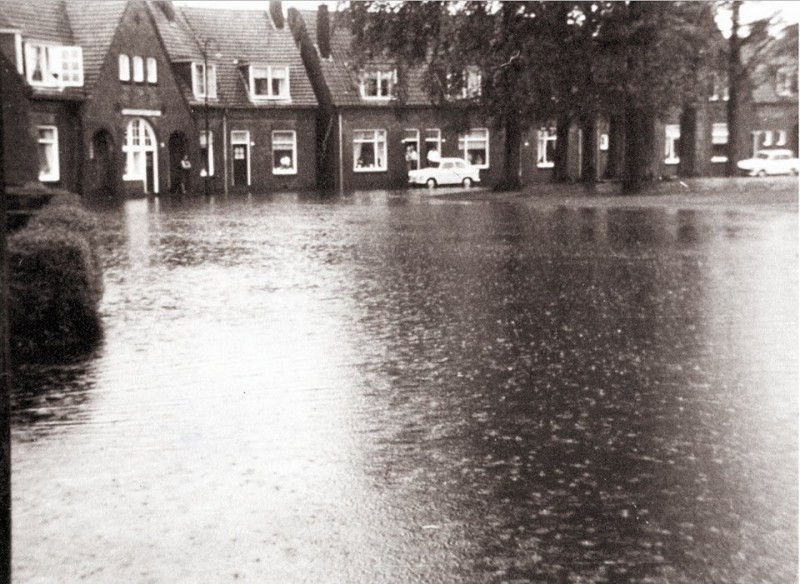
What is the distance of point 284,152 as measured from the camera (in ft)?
204

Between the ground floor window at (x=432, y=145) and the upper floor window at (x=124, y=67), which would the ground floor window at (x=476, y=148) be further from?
the upper floor window at (x=124, y=67)

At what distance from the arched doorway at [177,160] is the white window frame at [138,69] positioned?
3786mm

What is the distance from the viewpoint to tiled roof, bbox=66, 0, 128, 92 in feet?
167

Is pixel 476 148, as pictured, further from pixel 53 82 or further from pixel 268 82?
pixel 53 82

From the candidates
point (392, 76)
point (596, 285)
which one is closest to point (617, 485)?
point (596, 285)

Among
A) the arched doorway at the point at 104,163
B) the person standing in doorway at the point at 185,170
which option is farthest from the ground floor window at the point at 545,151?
the arched doorway at the point at 104,163

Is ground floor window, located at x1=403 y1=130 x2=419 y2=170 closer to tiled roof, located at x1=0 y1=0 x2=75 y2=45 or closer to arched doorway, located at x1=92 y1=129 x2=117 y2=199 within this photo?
arched doorway, located at x1=92 y1=129 x2=117 y2=199

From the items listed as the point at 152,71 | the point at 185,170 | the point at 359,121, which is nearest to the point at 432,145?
the point at 359,121

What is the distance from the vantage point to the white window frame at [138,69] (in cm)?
5275

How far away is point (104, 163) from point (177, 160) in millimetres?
5176

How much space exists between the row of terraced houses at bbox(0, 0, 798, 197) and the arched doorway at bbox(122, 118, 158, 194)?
0.07 meters

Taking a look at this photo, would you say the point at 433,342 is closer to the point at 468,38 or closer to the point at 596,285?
the point at 596,285

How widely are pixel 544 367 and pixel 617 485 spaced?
343cm

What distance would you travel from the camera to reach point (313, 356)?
10141 millimetres
